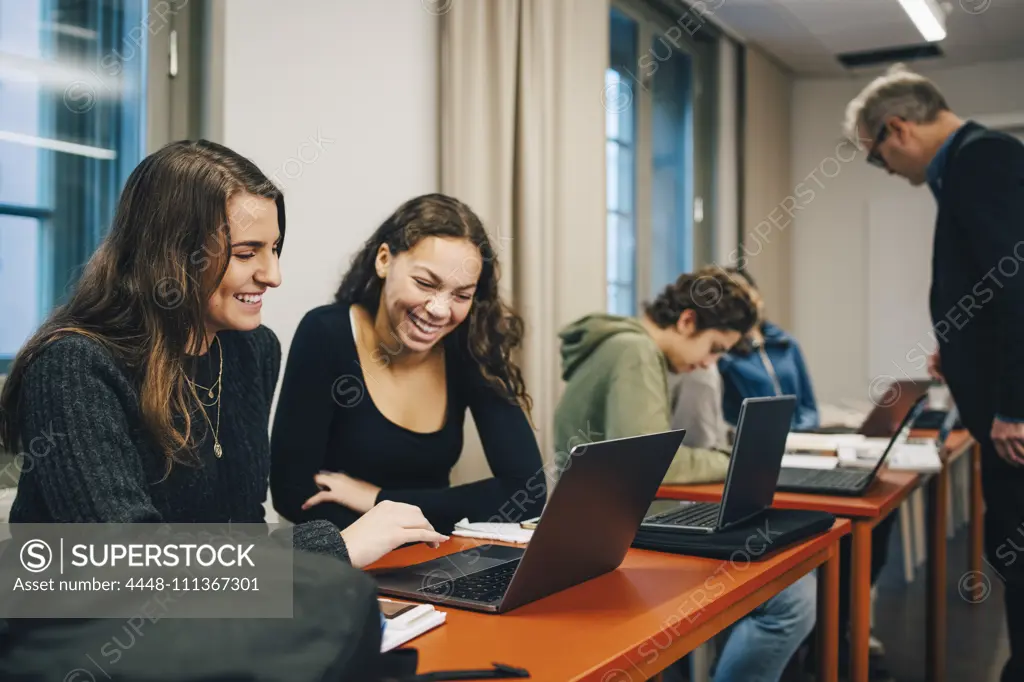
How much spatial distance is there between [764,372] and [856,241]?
9.16ft

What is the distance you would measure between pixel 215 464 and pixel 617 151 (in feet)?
11.6

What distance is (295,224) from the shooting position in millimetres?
2490

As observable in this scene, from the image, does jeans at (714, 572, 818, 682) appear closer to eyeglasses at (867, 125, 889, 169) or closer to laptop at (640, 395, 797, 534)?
laptop at (640, 395, 797, 534)

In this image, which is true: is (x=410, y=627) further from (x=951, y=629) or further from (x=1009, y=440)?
(x=951, y=629)

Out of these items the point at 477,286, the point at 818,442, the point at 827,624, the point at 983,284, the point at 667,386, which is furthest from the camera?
the point at 818,442

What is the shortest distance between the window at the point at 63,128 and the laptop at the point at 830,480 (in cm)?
160

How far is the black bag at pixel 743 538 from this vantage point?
1.44 meters

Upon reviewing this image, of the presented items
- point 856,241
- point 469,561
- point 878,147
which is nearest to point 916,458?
point 878,147

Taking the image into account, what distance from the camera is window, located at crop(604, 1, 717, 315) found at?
4543 mm

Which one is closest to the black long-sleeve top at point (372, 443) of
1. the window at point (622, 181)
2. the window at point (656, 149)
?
the window at point (656, 149)

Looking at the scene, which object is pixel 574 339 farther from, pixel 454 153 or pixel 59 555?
pixel 59 555

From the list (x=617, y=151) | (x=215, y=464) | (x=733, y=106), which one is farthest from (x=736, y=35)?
(x=215, y=464)

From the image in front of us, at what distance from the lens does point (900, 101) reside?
2.39 metres

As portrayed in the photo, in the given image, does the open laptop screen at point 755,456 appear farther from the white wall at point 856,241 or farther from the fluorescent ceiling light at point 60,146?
the white wall at point 856,241
